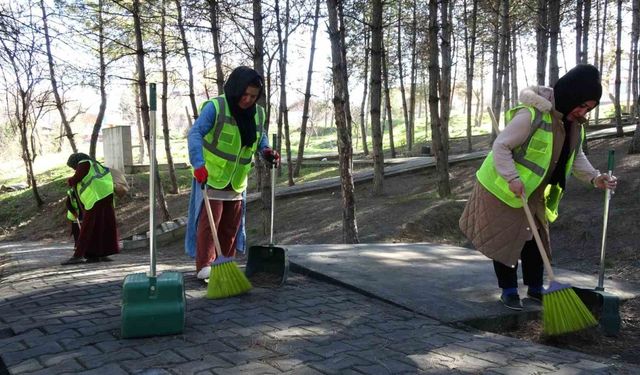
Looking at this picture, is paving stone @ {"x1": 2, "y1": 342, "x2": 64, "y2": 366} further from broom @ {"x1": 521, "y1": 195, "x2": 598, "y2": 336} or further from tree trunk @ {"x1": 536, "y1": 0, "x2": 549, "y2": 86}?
tree trunk @ {"x1": 536, "y1": 0, "x2": 549, "y2": 86}

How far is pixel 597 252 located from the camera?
25.6ft

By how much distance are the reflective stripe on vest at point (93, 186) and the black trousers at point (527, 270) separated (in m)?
5.60

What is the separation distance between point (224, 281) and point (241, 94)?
1.53 metres

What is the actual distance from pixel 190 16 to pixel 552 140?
12.1m

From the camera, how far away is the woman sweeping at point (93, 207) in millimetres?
7762

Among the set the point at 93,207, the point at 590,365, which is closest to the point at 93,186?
the point at 93,207

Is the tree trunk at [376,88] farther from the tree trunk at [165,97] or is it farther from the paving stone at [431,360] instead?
the paving stone at [431,360]

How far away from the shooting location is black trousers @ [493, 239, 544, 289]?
430 cm

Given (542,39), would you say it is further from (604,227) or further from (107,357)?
(107,357)

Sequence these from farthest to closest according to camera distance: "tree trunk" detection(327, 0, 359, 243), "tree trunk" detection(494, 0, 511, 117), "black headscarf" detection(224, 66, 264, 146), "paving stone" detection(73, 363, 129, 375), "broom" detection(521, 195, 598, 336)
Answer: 1. "tree trunk" detection(494, 0, 511, 117)
2. "tree trunk" detection(327, 0, 359, 243)
3. "black headscarf" detection(224, 66, 264, 146)
4. "broom" detection(521, 195, 598, 336)
5. "paving stone" detection(73, 363, 129, 375)

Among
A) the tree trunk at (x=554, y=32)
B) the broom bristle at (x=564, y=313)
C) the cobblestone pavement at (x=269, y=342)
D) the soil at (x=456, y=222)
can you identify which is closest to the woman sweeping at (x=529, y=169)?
the broom bristle at (x=564, y=313)

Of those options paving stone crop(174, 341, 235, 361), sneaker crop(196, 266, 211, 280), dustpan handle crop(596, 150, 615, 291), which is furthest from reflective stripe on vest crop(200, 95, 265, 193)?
dustpan handle crop(596, 150, 615, 291)

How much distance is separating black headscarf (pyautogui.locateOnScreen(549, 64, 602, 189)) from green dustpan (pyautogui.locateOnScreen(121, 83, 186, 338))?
2.88 m

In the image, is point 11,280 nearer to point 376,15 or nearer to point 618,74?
point 376,15
